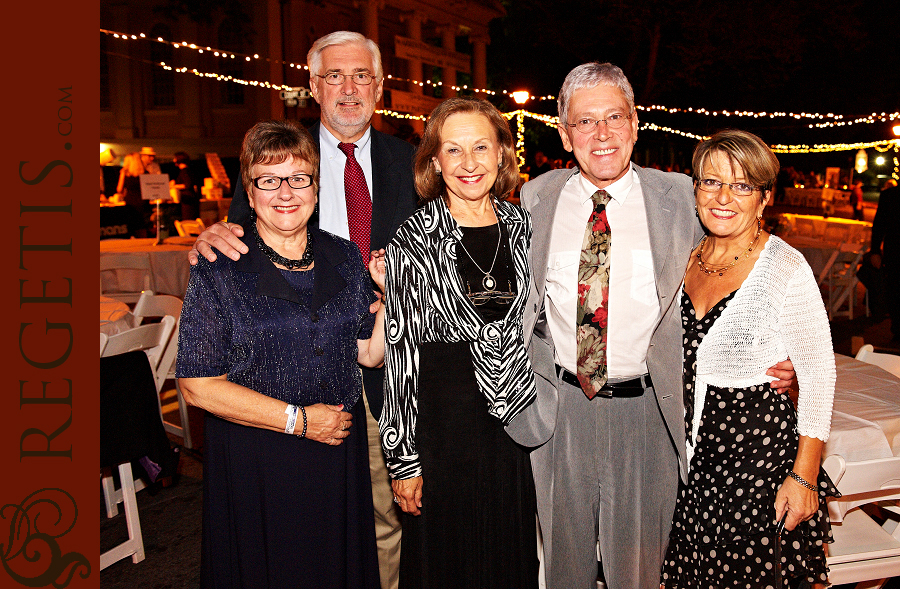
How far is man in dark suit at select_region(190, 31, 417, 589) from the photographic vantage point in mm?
2697

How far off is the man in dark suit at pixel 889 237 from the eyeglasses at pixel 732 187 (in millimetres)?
6191

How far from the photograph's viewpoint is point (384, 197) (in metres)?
2.73

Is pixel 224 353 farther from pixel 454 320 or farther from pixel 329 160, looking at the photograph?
pixel 329 160

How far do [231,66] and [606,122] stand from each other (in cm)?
1944

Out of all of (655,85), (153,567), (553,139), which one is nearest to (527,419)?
(153,567)

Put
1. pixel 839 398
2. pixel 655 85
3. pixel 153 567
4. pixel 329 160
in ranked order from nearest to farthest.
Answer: pixel 329 160 → pixel 839 398 → pixel 153 567 → pixel 655 85

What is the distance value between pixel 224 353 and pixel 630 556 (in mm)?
1552

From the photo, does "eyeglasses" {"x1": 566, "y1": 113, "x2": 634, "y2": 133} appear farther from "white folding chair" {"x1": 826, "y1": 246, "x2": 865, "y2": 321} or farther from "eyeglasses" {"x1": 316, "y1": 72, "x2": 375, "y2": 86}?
"white folding chair" {"x1": 826, "y1": 246, "x2": 865, "y2": 321}

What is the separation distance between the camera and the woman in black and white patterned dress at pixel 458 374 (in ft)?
7.07

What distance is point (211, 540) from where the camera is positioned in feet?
6.95

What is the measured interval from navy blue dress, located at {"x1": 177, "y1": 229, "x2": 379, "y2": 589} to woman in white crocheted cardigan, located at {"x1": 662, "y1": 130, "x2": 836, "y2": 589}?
118 cm

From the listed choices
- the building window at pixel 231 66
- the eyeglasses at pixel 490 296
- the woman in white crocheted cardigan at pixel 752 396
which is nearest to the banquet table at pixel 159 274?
the eyeglasses at pixel 490 296

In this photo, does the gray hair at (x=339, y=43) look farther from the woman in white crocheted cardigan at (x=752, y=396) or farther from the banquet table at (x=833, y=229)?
the banquet table at (x=833, y=229)

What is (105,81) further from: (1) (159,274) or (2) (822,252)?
(2) (822,252)
